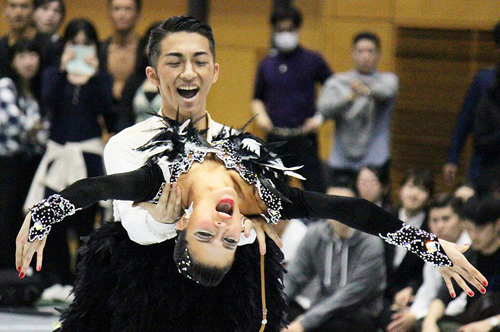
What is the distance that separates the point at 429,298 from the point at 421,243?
7.37ft

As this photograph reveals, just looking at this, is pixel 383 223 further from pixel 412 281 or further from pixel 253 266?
pixel 412 281

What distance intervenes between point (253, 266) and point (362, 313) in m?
2.07

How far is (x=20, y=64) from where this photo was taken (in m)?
6.48

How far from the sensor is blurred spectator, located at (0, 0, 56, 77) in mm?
6613

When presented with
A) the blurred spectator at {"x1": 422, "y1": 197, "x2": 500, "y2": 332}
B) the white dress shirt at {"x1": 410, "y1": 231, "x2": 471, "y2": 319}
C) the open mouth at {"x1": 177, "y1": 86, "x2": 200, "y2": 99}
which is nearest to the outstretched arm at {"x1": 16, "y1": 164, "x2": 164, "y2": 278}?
the open mouth at {"x1": 177, "y1": 86, "x2": 200, "y2": 99}

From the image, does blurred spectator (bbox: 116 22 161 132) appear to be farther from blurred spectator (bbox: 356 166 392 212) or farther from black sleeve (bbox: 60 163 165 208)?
black sleeve (bbox: 60 163 165 208)

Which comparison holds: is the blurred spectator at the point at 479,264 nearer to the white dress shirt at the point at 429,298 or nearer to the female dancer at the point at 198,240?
the white dress shirt at the point at 429,298

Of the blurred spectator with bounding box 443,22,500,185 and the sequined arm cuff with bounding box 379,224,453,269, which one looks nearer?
the sequined arm cuff with bounding box 379,224,453,269

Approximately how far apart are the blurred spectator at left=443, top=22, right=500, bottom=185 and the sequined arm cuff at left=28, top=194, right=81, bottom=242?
3.70m

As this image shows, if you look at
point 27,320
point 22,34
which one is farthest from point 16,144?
point 27,320

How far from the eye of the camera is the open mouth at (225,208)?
2965mm

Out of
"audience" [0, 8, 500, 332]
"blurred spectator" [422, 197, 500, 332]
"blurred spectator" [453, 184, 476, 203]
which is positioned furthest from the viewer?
"blurred spectator" [453, 184, 476, 203]

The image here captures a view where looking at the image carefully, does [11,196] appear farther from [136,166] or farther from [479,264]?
[136,166]

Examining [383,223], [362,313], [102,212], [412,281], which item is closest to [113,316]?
[383,223]
